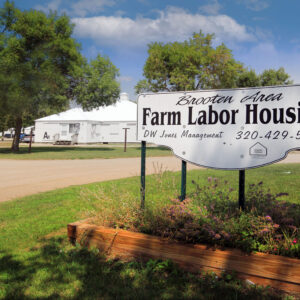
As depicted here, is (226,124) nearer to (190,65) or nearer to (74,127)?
(190,65)

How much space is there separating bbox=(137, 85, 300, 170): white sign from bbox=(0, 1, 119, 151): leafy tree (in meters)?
17.5

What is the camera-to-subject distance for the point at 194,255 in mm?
2988

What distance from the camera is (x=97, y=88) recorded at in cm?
2652

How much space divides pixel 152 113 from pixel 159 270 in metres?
2.00

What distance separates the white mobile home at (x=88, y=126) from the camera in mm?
38375

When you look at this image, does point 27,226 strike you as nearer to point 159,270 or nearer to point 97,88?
point 159,270

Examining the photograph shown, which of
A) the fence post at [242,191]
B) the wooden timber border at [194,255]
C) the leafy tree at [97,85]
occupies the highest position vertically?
the leafy tree at [97,85]

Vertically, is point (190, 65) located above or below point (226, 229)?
above

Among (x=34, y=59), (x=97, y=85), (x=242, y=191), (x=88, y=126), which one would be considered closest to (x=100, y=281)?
(x=242, y=191)

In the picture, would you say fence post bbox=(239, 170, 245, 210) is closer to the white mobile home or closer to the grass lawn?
the grass lawn

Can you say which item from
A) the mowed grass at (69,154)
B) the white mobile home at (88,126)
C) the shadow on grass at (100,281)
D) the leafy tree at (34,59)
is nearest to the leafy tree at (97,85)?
the leafy tree at (34,59)

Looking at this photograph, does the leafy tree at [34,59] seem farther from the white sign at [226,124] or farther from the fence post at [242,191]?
the fence post at [242,191]

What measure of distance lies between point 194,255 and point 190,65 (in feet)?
84.9

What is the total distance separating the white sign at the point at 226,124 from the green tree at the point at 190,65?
2368cm
